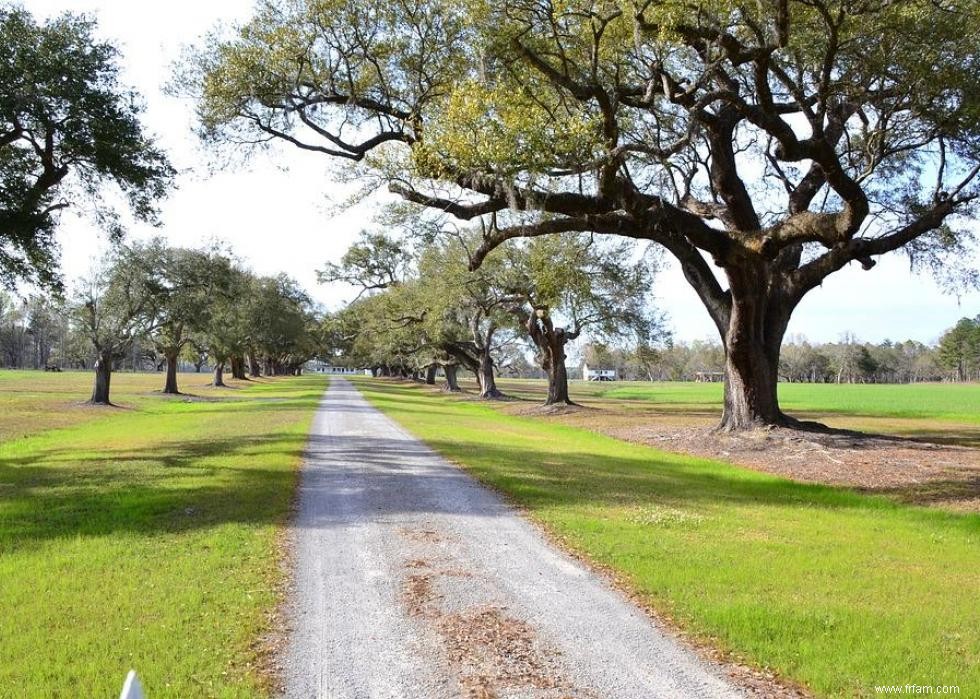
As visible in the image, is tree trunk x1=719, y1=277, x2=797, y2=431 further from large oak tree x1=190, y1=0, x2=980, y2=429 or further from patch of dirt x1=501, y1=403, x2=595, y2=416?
patch of dirt x1=501, y1=403, x2=595, y2=416

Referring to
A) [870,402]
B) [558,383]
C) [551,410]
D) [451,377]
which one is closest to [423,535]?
[551,410]

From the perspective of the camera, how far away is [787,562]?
6.89 meters

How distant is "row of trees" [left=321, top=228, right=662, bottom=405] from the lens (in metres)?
27.2

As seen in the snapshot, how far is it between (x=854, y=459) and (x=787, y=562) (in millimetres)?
9719

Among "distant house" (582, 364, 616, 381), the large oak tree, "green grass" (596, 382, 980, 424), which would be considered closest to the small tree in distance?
the large oak tree

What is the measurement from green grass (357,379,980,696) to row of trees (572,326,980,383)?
4649 inches

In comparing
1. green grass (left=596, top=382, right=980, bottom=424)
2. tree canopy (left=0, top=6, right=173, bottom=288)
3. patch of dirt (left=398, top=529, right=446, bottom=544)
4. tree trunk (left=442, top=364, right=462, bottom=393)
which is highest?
tree canopy (left=0, top=6, right=173, bottom=288)

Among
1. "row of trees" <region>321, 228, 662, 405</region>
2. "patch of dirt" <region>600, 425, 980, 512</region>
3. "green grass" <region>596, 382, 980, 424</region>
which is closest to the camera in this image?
"patch of dirt" <region>600, 425, 980, 512</region>

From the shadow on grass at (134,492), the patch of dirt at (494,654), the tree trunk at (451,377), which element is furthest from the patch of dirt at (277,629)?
the tree trunk at (451,377)

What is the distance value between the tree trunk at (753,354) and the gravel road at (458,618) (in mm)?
11001

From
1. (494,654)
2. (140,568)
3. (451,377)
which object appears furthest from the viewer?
(451,377)

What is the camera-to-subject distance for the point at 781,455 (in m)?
15.9

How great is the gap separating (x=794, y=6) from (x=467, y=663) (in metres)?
→ 13.1

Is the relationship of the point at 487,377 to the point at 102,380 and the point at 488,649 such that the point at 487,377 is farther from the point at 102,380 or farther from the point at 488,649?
the point at 488,649
